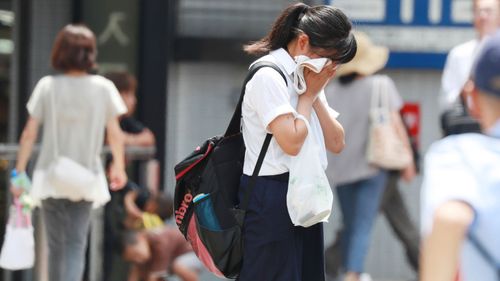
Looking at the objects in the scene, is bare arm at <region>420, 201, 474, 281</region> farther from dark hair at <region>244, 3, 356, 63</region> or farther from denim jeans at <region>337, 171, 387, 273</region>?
denim jeans at <region>337, 171, 387, 273</region>

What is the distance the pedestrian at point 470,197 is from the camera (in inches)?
114

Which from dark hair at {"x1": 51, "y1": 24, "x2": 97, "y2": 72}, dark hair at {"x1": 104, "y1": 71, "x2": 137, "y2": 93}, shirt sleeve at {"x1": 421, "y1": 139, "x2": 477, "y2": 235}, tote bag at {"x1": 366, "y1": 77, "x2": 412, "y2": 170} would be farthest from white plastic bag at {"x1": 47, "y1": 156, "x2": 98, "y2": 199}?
shirt sleeve at {"x1": 421, "y1": 139, "x2": 477, "y2": 235}

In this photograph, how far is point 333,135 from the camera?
4930 millimetres

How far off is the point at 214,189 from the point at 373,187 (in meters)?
3.85

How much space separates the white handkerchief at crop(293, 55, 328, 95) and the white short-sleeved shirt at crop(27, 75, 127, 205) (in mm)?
2545

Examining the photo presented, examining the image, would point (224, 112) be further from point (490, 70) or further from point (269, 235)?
point (490, 70)

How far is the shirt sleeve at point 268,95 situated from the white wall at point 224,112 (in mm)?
4837

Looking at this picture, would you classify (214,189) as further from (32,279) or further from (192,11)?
(192,11)

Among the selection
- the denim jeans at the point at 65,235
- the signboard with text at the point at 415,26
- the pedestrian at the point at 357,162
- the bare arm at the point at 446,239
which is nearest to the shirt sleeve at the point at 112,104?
the denim jeans at the point at 65,235

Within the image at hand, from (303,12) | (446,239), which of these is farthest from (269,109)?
(446,239)

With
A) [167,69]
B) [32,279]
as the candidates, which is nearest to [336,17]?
[32,279]

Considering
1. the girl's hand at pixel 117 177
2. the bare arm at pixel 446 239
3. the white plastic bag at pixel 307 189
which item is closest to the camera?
the bare arm at pixel 446 239

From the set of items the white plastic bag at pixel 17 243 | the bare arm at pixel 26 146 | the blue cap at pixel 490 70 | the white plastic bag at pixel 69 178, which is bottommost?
the white plastic bag at pixel 17 243

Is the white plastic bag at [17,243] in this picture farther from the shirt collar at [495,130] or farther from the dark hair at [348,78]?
the shirt collar at [495,130]
